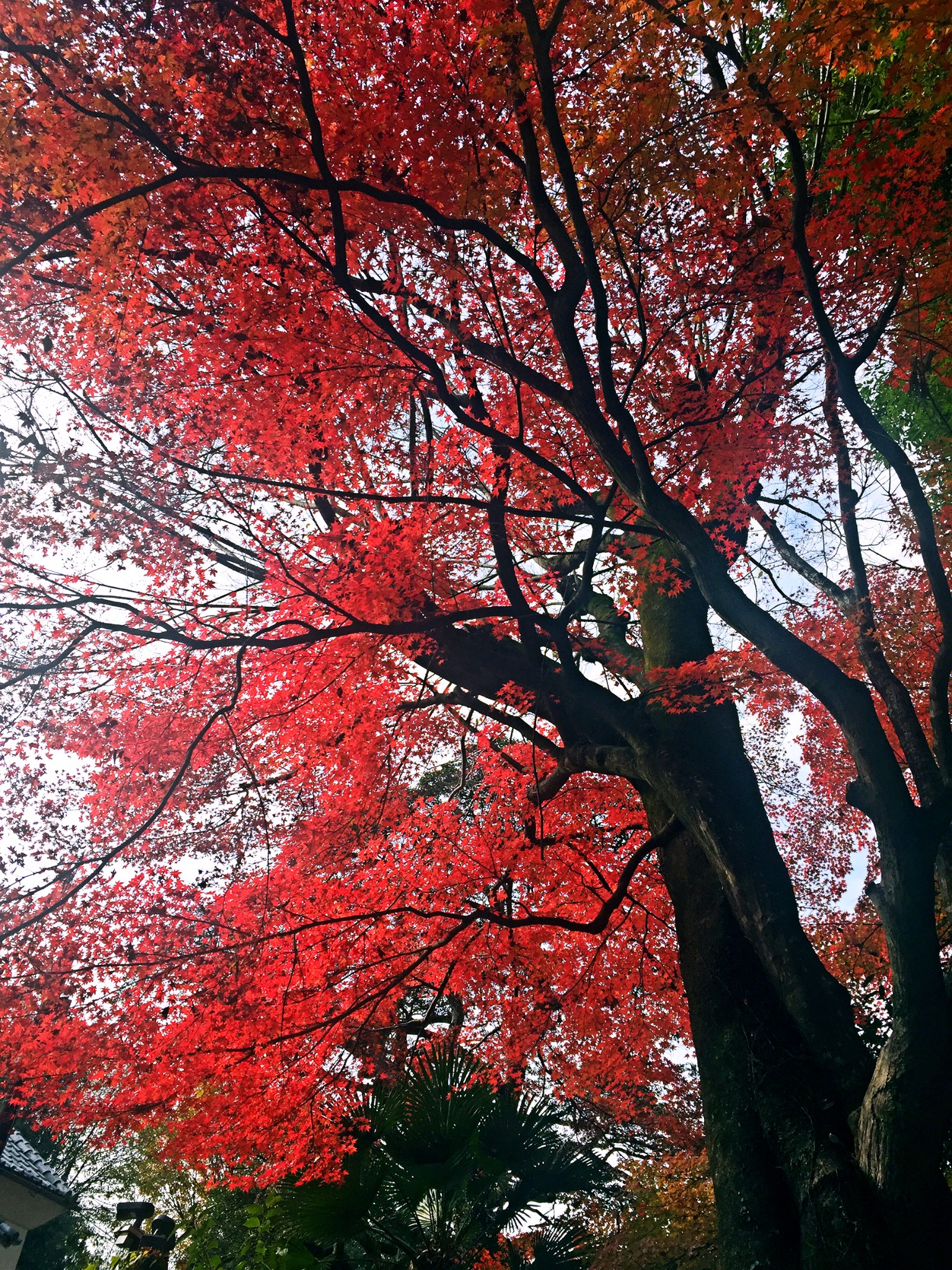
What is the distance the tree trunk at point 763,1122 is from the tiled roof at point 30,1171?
10.5m

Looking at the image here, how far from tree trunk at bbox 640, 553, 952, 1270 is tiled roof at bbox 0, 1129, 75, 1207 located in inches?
414

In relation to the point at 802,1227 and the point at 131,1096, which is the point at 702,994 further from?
the point at 131,1096

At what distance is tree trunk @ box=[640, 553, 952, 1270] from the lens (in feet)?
11.1

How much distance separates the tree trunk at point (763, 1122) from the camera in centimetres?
339

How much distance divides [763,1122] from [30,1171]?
11.5 meters

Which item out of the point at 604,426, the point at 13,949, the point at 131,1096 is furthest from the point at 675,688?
the point at 13,949

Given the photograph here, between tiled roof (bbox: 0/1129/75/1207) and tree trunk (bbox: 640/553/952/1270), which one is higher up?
tree trunk (bbox: 640/553/952/1270)

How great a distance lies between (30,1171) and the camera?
10.6 metres

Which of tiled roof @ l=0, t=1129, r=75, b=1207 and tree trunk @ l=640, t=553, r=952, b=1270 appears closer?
tree trunk @ l=640, t=553, r=952, b=1270

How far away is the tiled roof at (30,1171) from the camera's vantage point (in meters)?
10.1

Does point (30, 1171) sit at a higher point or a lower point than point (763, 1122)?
lower

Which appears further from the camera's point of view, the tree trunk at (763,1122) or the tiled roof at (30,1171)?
the tiled roof at (30,1171)

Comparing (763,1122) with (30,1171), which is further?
(30,1171)

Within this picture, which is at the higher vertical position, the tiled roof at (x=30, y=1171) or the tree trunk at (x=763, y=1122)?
the tree trunk at (x=763, y=1122)
